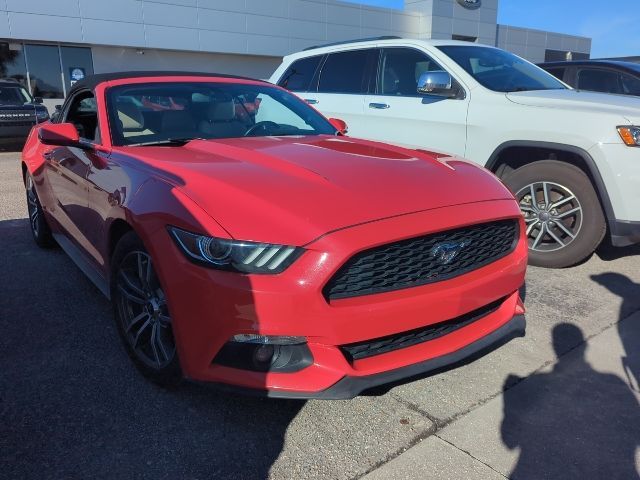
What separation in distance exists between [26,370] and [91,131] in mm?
1712

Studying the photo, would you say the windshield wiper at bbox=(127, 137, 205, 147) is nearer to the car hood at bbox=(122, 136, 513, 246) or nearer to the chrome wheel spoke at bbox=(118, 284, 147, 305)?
the car hood at bbox=(122, 136, 513, 246)

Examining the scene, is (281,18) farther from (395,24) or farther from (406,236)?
(406,236)

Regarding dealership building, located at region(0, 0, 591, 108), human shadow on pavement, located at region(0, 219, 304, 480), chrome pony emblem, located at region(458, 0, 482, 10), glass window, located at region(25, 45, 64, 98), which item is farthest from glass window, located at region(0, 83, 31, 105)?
chrome pony emblem, located at region(458, 0, 482, 10)

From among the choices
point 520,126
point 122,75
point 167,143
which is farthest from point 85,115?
point 520,126

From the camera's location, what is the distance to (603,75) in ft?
24.2

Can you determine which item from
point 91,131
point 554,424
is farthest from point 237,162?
point 554,424

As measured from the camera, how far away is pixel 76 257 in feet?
12.3

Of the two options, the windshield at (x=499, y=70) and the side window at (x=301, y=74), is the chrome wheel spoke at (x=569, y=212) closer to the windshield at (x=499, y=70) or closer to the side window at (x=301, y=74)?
the windshield at (x=499, y=70)

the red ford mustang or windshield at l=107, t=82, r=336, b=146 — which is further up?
windshield at l=107, t=82, r=336, b=146

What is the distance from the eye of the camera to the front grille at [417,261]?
83.6 inches

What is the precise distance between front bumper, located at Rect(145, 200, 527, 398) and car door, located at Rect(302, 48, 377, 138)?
3.82m

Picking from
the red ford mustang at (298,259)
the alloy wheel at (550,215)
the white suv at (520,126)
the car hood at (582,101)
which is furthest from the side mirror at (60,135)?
the car hood at (582,101)

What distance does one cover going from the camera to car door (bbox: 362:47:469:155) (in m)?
4.97

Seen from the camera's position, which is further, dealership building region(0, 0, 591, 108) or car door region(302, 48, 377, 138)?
dealership building region(0, 0, 591, 108)
